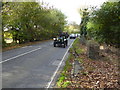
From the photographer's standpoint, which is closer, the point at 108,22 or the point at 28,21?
the point at 108,22

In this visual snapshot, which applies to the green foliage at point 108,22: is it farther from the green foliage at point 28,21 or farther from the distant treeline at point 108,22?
the green foliage at point 28,21

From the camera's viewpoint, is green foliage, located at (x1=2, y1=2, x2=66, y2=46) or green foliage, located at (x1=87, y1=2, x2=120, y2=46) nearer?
green foliage, located at (x1=87, y1=2, x2=120, y2=46)

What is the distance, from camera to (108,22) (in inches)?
479

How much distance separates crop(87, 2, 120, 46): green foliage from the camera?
1117 cm

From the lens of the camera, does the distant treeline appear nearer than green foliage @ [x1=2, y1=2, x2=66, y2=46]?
Yes

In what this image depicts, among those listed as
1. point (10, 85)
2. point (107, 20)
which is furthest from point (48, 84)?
point (107, 20)

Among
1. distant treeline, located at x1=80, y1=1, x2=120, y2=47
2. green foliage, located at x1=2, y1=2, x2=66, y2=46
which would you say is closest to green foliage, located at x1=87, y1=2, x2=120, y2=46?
distant treeline, located at x1=80, y1=1, x2=120, y2=47

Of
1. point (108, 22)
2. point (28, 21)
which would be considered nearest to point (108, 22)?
point (108, 22)

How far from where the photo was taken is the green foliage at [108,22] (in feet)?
36.7

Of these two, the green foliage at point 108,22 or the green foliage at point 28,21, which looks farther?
the green foliage at point 28,21

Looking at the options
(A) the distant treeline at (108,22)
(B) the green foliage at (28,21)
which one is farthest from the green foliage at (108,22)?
(B) the green foliage at (28,21)

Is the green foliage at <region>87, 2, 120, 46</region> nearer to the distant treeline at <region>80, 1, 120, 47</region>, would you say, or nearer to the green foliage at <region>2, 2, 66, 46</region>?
the distant treeline at <region>80, 1, 120, 47</region>

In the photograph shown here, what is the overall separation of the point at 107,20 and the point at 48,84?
7385 mm

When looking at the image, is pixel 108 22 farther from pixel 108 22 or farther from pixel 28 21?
pixel 28 21
